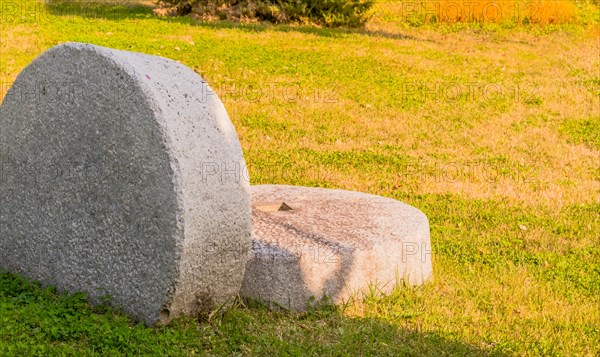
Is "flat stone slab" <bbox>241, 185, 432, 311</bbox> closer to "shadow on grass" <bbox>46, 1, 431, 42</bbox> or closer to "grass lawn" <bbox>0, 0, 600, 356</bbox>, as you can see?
"grass lawn" <bbox>0, 0, 600, 356</bbox>

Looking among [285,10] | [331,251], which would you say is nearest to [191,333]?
[331,251]

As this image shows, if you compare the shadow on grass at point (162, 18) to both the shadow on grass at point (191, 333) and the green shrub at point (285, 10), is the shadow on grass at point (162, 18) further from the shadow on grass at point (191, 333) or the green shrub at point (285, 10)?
the shadow on grass at point (191, 333)

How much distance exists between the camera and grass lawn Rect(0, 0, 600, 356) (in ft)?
15.7

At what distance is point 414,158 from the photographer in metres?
9.76

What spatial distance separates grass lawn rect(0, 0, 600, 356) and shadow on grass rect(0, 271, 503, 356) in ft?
0.04

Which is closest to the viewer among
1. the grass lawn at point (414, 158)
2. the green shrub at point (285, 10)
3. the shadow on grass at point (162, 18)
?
the grass lawn at point (414, 158)

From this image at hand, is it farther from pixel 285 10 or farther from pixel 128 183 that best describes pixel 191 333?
pixel 285 10

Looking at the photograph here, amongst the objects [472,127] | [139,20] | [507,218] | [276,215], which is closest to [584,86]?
[472,127]

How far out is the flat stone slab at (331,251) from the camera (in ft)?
17.2

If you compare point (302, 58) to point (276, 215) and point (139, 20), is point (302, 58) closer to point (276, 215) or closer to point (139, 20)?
point (139, 20)

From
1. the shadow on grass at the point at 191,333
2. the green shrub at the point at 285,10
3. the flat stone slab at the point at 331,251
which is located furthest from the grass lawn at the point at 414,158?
the green shrub at the point at 285,10

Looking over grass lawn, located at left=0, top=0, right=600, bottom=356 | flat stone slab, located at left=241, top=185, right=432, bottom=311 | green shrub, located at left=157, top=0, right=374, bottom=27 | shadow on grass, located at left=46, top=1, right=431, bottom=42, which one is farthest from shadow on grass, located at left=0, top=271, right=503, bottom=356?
green shrub, located at left=157, top=0, right=374, bottom=27

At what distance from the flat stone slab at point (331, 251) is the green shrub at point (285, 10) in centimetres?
1171

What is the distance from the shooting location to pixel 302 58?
13953mm
